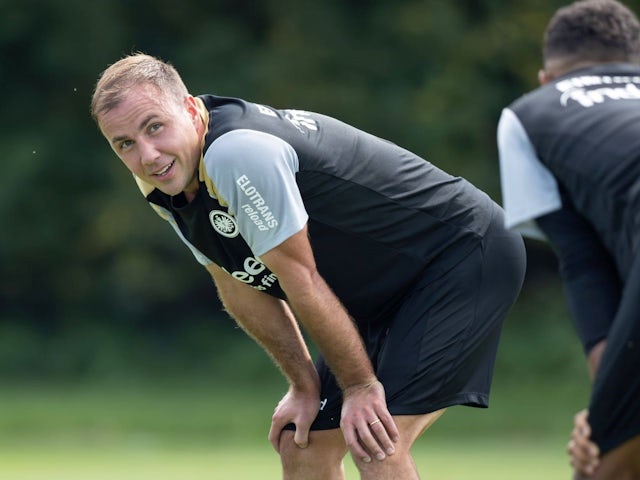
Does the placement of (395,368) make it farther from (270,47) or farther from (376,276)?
(270,47)

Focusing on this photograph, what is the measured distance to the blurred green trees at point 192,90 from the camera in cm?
1947

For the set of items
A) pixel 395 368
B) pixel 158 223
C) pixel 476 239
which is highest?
pixel 476 239

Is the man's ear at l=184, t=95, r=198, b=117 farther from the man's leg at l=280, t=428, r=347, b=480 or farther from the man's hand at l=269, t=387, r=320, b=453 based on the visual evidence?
the man's leg at l=280, t=428, r=347, b=480

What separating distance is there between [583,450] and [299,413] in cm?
177

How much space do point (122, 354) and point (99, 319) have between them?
111cm

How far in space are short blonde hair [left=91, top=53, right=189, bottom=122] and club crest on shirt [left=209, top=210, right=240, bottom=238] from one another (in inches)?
18.9

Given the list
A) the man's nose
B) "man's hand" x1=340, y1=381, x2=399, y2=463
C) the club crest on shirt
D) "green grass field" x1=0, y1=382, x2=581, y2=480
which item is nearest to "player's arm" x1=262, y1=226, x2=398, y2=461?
"man's hand" x1=340, y1=381, x2=399, y2=463

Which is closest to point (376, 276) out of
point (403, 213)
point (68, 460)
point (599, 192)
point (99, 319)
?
point (403, 213)

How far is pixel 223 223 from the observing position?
491 centimetres

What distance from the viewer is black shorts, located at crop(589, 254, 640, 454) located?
378 cm

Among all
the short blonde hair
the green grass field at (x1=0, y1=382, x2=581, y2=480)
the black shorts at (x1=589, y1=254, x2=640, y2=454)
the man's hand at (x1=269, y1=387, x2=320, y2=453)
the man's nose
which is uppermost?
the short blonde hair

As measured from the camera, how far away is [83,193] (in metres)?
21.3

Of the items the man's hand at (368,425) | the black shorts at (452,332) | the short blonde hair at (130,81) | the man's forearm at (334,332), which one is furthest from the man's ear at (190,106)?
the man's hand at (368,425)

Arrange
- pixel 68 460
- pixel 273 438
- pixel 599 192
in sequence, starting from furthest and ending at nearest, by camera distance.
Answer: pixel 68 460 → pixel 273 438 → pixel 599 192
